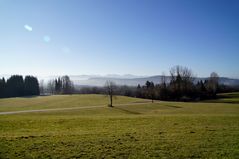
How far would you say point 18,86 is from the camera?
128 m

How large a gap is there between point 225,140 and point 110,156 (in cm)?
572

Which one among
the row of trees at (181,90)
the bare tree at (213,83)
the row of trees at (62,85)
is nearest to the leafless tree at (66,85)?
the row of trees at (62,85)

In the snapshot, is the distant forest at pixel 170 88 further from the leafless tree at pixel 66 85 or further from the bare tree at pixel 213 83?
the leafless tree at pixel 66 85

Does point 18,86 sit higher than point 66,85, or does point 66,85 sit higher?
point 66,85

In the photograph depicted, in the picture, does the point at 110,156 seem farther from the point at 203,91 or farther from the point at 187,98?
the point at 203,91

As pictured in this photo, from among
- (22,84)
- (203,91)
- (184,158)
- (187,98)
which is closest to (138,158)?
(184,158)

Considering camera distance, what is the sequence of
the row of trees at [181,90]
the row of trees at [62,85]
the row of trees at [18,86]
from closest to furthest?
the row of trees at [181,90] < the row of trees at [18,86] < the row of trees at [62,85]

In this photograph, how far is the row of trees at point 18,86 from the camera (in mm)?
123938

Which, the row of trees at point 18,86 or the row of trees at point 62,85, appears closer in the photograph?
the row of trees at point 18,86

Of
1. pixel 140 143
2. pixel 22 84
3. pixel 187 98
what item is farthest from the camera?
pixel 22 84

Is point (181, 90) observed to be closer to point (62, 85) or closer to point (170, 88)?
point (170, 88)

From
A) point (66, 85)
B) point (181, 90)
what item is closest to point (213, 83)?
point (181, 90)

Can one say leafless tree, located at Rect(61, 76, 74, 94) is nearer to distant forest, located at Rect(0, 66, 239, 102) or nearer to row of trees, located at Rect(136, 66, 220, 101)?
distant forest, located at Rect(0, 66, 239, 102)

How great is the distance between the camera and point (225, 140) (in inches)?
393
